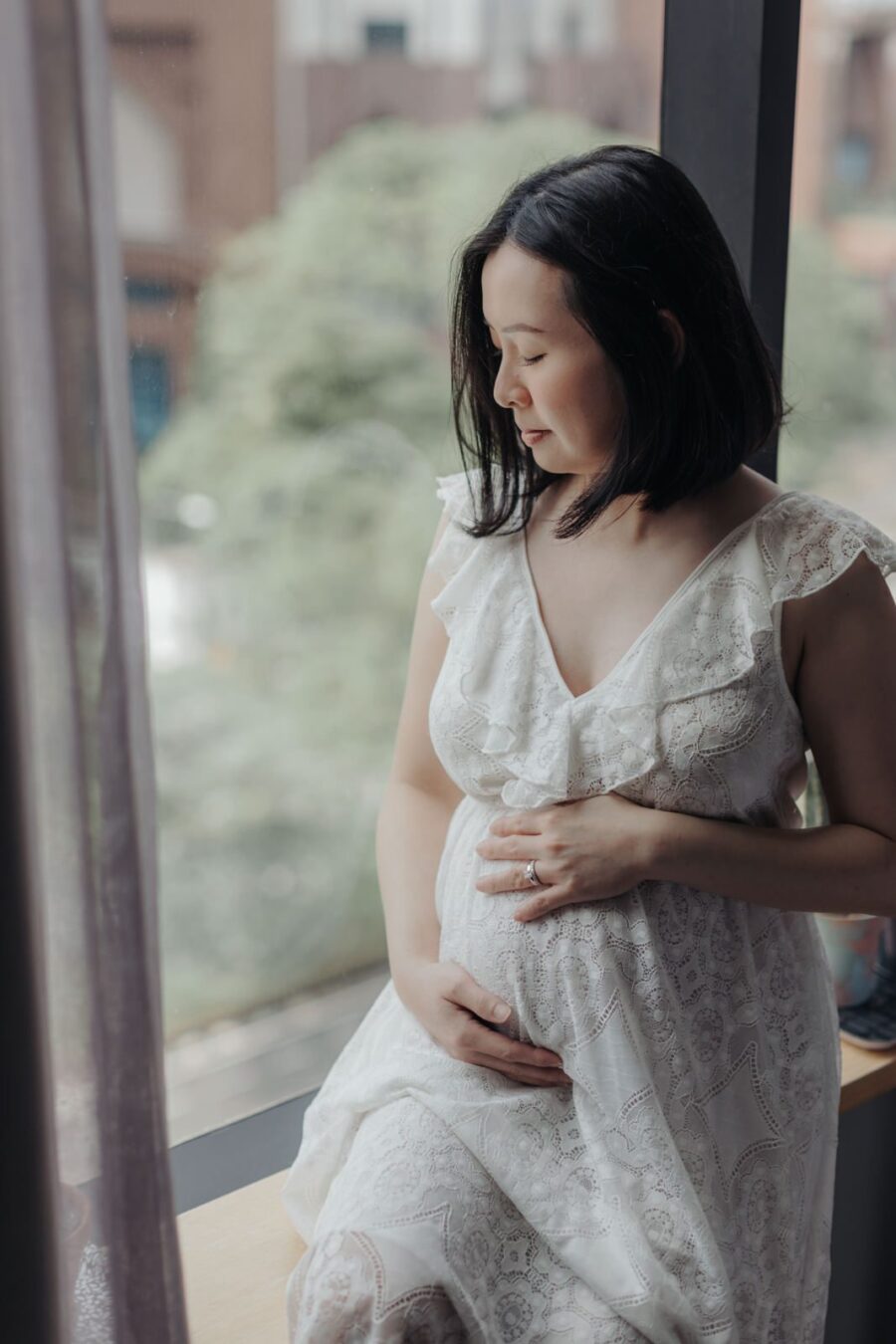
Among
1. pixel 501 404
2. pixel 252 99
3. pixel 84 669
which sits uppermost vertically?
pixel 252 99

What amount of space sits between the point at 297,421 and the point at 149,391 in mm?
304

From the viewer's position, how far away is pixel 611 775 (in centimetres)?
121

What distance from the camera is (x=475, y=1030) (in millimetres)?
1220

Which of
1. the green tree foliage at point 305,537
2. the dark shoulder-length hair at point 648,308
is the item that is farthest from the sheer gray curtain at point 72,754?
the green tree foliage at point 305,537

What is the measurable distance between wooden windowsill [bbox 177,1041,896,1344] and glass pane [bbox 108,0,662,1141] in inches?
10.0

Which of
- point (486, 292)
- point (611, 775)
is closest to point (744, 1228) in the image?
point (611, 775)

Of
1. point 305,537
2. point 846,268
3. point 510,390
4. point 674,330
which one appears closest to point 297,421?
point 305,537

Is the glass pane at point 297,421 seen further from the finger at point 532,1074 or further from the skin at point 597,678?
the finger at point 532,1074

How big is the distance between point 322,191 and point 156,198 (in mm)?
304

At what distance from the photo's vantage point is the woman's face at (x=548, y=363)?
116 centimetres

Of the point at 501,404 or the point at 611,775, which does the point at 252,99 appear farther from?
the point at 611,775

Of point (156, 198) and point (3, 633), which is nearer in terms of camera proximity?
point (3, 633)

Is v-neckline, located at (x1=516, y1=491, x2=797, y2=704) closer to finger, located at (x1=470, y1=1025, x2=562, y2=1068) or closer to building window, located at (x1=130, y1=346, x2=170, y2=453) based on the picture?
finger, located at (x1=470, y1=1025, x2=562, y2=1068)

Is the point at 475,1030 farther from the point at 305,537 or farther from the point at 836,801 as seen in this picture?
the point at 305,537
